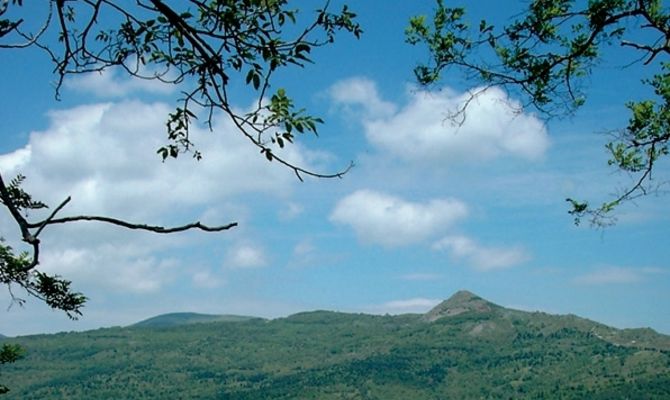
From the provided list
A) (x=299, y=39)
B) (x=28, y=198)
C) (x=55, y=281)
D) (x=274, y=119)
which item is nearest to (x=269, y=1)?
(x=299, y=39)

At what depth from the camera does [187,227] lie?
3.48m

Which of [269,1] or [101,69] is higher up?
[269,1]

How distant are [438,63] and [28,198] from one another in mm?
7532

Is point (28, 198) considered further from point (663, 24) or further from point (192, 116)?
point (663, 24)

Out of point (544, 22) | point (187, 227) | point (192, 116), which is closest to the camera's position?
point (187, 227)

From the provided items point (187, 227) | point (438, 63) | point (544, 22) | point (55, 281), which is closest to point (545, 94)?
point (544, 22)

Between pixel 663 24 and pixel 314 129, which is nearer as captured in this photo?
pixel 314 129

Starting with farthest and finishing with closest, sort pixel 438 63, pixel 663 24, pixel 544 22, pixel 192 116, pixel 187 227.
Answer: pixel 438 63
pixel 544 22
pixel 663 24
pixel 192 116
pixel 187 227

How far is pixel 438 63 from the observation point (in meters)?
9.73

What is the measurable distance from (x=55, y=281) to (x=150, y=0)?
310 inches

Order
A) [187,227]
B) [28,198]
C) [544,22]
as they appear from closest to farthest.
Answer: [187,227] < [544,22] < [28,198]

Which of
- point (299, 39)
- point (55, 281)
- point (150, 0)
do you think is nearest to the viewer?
point (150, 0)

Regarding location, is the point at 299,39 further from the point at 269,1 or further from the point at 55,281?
the point at 55,281

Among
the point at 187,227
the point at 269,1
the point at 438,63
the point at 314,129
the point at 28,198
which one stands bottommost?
the point at 187,227
